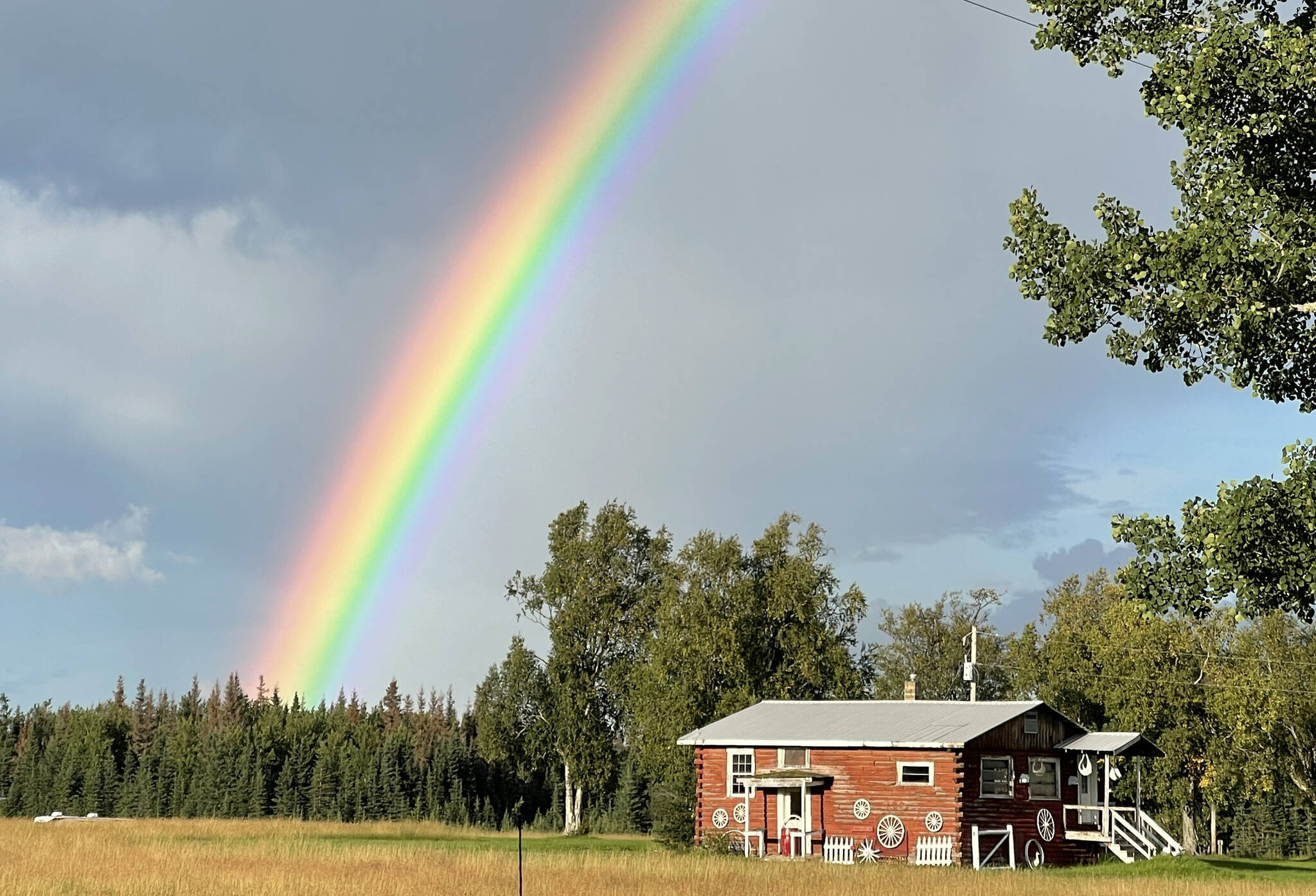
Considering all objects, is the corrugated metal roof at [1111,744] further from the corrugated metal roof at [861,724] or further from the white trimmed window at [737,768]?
the white trimmed window at [737,768]

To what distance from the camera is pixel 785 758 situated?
143 ft

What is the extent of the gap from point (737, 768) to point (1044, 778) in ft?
32.3

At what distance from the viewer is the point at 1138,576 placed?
68.7ft

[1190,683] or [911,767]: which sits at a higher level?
[1190,683]

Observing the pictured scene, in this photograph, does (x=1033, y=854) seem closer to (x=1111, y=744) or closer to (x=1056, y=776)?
(x=1056, y=776)

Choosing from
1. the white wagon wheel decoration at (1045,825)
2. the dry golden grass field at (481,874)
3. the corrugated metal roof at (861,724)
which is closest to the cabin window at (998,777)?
the corrugated metal roof at (861,724)

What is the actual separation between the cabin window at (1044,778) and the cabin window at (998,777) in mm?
833

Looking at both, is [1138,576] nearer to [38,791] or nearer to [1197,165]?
[1197,165]

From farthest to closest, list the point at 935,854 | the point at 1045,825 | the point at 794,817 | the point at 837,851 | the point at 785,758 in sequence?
the point at 785,758, the point at 794,817, the point at 1045,825, the point at 837,851, the point at 935,854

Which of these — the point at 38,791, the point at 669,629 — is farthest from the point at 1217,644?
the point at 38,791

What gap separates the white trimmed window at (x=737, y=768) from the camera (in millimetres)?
44500

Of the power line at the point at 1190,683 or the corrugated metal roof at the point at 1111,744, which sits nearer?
the corrugated metal roof at the point at 1111,744

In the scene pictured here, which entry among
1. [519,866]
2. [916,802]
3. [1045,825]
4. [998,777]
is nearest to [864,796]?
[916,802]

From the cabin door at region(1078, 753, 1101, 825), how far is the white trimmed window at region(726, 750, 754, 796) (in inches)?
417
